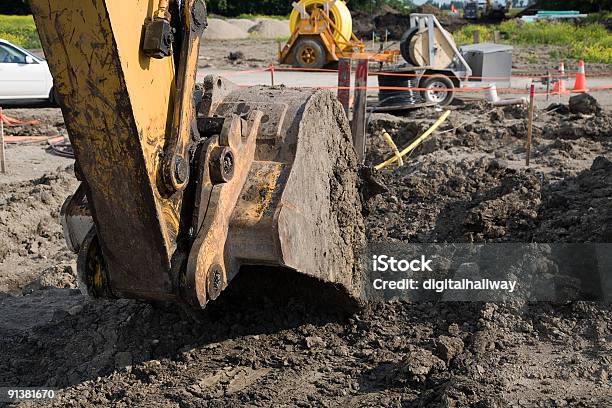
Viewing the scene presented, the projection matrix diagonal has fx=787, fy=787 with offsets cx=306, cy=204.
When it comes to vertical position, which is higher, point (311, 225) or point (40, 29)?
point (40, 29)

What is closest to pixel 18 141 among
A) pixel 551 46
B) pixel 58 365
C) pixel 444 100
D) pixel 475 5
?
pixel 444 100

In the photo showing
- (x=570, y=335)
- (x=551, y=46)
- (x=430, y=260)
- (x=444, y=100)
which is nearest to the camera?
(x=570, y=335)

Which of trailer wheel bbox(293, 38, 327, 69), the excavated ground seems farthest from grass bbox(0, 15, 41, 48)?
the excavated ground

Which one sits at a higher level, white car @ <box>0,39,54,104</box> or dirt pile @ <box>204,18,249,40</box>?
white car @ <box>0,39,54,104</box>

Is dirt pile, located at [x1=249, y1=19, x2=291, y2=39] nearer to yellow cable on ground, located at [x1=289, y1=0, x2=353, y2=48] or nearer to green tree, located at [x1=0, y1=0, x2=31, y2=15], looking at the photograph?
green tree, located at [x1=0, y1=0, x2=31, y2=15]

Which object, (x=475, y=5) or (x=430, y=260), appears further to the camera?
(x=475, y=5)

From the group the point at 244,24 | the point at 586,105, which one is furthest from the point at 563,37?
the point at 586,105

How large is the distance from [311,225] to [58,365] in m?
1.94

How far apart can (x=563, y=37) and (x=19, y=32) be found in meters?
23.2

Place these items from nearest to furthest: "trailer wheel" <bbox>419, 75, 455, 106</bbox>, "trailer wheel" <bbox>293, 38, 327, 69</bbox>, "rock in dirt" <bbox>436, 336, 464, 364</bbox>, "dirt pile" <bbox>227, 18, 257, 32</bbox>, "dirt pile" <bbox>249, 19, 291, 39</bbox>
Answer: "rock in dirt" <bbox>436, 336, 464, 364</bbox>
"trailer wheel" <bbox>419, 75, 455, 106</bbox>
"trailer wheel" <bbox>293, 38, 327, 69</bbox>
"dirt pile" <bbox>249, 19, 291, 39</bbox>
"dirt pile" <bbox>227, 18, 257, 32</bbox>

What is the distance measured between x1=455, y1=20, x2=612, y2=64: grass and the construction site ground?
63.5 feet

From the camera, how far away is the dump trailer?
343cm

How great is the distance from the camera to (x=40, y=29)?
3.38 metres

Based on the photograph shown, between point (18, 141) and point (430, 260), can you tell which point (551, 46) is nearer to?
point (18, 141)
